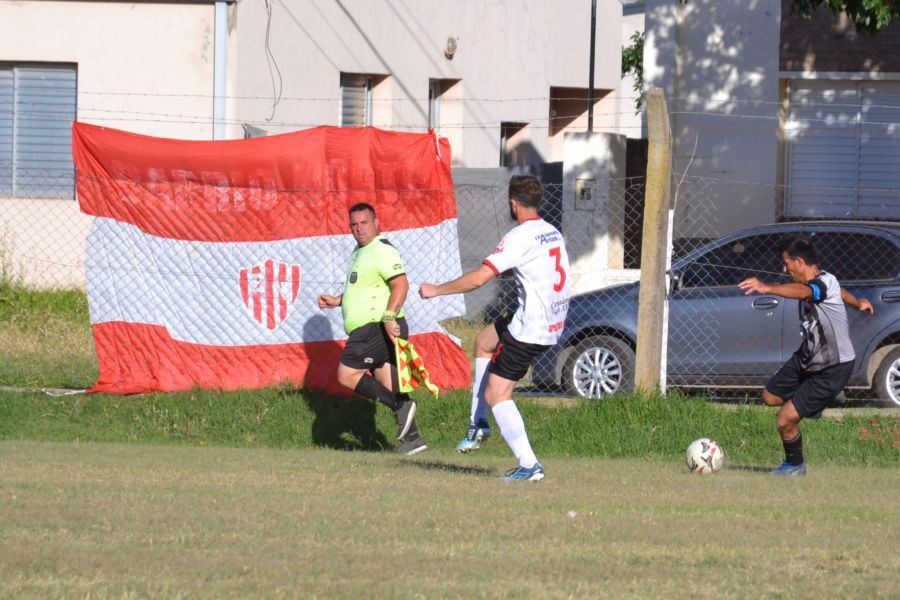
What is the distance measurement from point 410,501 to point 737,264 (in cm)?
588

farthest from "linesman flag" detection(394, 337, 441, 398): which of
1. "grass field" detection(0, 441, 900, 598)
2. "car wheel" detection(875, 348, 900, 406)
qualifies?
"car wheel" detection(875, 348, 900, 406)

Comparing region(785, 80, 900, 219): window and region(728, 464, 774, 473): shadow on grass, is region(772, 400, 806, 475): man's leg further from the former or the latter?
region(785, 80, 900, 219): window

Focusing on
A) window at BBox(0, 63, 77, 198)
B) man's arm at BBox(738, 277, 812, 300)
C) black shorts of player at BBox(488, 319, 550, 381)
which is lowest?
black shorts of player at BBox(488, 319, 550, 381)

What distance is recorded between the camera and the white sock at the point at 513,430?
852 cm

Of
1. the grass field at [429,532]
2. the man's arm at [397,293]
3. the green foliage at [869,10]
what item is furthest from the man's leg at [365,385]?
the green foliage at [869,10]

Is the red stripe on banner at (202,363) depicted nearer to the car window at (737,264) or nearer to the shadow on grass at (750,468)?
the car window at (737,264)

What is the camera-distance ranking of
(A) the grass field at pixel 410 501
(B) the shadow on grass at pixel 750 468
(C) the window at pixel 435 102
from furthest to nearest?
(C) the window at pixel 435 102, (B) the shadow on grass at pixel 750 468, (A) the grass field at pixel 410 501

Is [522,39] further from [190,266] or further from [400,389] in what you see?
[400,389]

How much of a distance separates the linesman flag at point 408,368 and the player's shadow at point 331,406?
1.27m

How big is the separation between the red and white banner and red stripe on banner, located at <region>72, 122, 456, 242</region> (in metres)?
0.01

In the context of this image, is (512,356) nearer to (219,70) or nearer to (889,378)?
(889,378)

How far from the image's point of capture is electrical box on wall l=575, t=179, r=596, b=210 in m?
17.4

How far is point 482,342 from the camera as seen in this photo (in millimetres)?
9773

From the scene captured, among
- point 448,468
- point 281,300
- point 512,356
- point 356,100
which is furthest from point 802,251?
point 356,100
